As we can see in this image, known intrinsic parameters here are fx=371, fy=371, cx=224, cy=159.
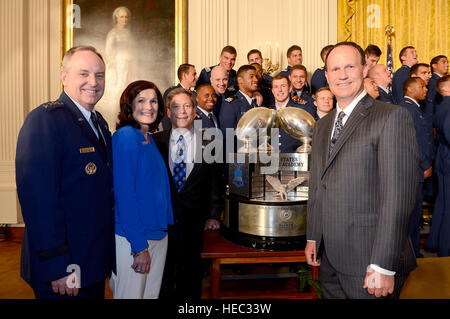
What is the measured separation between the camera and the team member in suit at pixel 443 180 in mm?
4301

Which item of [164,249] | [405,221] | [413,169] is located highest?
[413,169]

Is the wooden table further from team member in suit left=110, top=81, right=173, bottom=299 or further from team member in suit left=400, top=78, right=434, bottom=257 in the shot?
team member in suit left=400, top=78, right=434, bottom=257

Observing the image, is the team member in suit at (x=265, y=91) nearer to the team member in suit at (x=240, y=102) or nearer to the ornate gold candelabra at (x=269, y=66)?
the team member in suit at (x=240, y=102)

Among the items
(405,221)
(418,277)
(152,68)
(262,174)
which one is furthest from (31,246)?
(152,68)

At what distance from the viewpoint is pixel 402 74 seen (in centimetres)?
589

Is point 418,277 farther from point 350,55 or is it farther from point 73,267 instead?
point 73,267

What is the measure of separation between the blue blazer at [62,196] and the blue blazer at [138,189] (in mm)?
102

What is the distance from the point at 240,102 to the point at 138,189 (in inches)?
104

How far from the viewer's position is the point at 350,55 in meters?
1.65

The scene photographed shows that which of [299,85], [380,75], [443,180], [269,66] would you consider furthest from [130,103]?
[269,66]

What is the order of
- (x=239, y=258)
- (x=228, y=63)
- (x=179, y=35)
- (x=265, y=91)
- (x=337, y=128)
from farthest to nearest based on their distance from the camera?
(x=179, y=35)
(x=265, y=91)
(x=228, y=63)
(x=239, y=258)
(x=337, y=128)

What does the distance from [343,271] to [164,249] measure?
1009 mm

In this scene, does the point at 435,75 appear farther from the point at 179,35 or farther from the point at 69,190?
the point at 69,190

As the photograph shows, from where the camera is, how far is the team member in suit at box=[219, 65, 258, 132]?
437 centimetres
